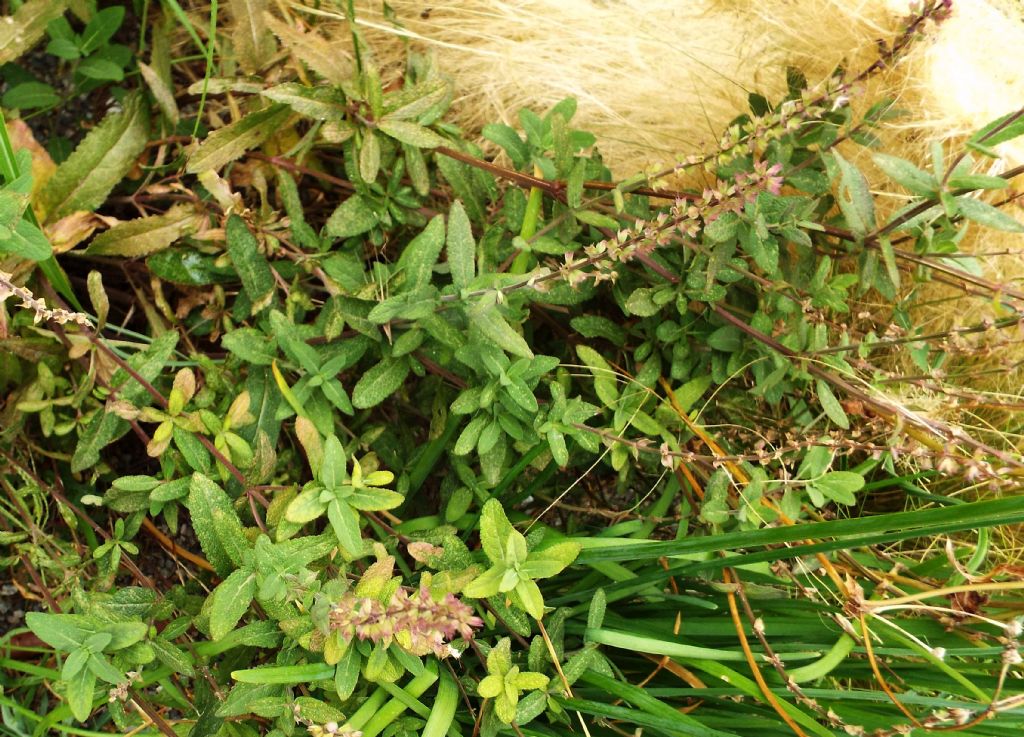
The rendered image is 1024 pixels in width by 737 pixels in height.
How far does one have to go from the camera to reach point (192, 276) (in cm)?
168

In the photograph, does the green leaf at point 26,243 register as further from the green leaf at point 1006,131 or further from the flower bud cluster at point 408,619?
the green leaf at point 1006,131

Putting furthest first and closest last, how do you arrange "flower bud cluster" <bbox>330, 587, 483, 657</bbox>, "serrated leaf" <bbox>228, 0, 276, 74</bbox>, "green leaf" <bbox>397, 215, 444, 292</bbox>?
1. "serrated leaf" <bbox>228, 0, 276, 74</bbox>
2. "green leaf" <bbox>397, 215, 444, 292</bbox>
3. "flower bud cluster" <bbox>330, 587, 483, 657</bbox>

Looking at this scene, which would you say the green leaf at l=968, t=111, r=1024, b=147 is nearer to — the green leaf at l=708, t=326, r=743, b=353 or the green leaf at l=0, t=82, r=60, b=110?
the green leaf at l=708, t=326, r=743, b=353

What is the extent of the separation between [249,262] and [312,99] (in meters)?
0.33

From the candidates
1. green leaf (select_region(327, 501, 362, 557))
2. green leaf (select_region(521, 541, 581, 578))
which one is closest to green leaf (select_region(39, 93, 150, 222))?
green leaf (select_region(327, 501, 362, 557))

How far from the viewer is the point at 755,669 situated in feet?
4.59

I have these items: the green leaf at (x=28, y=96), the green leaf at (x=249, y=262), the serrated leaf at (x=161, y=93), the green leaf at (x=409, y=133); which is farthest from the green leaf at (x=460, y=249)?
the green leaf at (x=28, y=96)

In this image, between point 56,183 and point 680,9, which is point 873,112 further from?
point 56,183

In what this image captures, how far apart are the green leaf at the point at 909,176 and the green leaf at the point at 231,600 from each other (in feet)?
3.72

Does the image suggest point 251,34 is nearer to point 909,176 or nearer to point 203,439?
point 203,439

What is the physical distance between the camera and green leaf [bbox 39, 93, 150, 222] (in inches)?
67.0

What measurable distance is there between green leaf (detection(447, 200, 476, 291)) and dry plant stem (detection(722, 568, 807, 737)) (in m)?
0.72

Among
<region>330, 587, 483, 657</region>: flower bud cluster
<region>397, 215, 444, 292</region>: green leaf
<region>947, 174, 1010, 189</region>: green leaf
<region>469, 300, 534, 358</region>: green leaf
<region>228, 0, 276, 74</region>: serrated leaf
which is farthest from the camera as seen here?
<region>228, 0, 276, 74</region>: serrated leaf

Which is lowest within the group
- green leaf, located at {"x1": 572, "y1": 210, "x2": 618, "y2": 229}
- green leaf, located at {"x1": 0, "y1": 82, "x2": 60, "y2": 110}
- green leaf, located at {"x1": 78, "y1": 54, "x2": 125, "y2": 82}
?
green leaf, located at {"x1": 572, "y1": 210, "x2": 618, "y2": 229}
